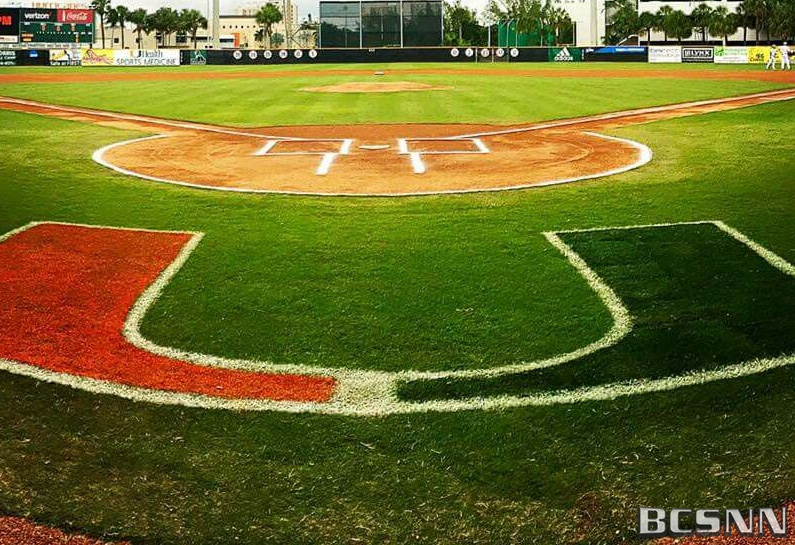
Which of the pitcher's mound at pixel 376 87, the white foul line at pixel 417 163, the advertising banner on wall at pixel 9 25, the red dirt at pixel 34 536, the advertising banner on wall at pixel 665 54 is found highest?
the advertising banner on wall at pixel 9 25

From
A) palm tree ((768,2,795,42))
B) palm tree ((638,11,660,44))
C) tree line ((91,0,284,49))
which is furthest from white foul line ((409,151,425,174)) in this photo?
tree line ((91,0,284,49))

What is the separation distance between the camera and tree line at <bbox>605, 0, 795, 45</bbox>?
3979 inches

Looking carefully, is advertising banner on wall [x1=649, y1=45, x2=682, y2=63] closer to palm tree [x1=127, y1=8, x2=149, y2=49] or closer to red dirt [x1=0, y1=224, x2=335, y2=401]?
red dirt [x1=0, y1=224, x2=335, y2=401]

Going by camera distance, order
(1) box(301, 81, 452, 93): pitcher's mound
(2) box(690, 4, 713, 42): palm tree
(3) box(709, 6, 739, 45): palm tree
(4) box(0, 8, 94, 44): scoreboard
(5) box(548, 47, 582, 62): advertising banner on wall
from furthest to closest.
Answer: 1. (2) box(690, 4, 713, 42): palm tree
2. (3) box(709, 6, 739, 45): palm tree
3. (4) box(0, 8, 94, 44): scoreboard
4. (5) box(548, 47, 582, 62): advertising banner on wall
5. (1) box(301, 81, 452, 93): pitcher's mound

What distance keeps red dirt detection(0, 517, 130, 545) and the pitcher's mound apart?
29527mm

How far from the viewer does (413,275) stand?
860 cm

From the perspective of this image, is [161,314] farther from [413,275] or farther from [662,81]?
[662,81]

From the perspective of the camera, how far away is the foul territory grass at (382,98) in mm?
23594

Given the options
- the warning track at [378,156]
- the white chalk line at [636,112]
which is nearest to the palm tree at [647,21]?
the white chalk line at [636,112]

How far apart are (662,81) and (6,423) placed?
3529 cm

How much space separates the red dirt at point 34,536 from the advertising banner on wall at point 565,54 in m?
64.4

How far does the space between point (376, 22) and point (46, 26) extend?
36.9 m

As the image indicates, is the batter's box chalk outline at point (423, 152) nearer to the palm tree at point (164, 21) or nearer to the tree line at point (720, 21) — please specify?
the tree line at point (720, 21)

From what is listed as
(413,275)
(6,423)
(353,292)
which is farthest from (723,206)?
(6,423)
